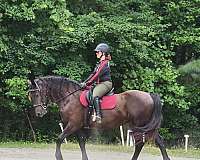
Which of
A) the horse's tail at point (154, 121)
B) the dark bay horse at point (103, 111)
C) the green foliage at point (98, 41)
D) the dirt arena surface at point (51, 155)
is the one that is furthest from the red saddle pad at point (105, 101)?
the green foliage at point (98, 41)

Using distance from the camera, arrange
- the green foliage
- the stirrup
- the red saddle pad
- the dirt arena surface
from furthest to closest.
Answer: the green foliage
the dirt arena surface
the red saddle pad
the stirrup

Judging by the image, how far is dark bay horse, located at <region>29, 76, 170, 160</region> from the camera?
10688 millimetres

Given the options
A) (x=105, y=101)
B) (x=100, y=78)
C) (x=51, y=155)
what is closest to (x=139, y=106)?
(x=105, y=101)

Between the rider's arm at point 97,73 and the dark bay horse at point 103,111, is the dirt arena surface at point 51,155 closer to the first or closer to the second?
the dark bay horse at point 103,111

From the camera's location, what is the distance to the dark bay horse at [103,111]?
35.1 ft

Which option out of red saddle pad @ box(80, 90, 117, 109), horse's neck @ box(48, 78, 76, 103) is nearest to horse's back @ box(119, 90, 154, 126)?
red saddle pad @ box(80, 90, 117, 109)

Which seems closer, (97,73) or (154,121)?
(97,73)

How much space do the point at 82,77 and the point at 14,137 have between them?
436cm

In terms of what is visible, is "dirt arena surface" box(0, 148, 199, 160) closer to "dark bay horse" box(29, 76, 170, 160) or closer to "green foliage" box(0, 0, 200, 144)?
"dark bay horse" box(29, 76, 170, 160)

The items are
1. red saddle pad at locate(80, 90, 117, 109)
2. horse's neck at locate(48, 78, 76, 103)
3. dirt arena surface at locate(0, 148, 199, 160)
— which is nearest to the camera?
red saddle pad at locate(80, 90, 117, 109)

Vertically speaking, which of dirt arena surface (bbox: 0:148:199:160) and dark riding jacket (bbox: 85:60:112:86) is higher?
dark riding jacket (bbox: 85:60:112:86)

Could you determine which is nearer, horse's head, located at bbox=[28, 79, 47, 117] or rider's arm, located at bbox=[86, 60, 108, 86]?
rider's arm, located at bbox=[86, 60, 108, 86]

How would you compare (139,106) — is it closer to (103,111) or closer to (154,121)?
(154,121)

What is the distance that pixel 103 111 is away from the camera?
35.2 feet
